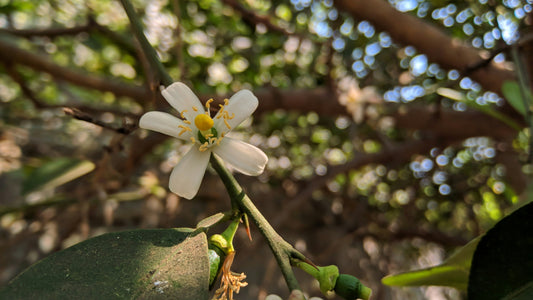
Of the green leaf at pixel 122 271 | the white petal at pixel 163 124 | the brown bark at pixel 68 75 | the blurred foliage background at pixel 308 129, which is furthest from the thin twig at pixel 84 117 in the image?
the brown bark at pixel 68 75

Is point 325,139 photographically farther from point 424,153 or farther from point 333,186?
point 424,153

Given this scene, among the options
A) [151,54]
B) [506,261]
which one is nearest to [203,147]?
[151,54]

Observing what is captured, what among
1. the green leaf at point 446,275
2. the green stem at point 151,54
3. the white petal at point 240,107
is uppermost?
the green stem at point 151,54

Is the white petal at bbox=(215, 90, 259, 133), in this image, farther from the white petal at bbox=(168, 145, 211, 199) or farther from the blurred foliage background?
the blurred foliage background

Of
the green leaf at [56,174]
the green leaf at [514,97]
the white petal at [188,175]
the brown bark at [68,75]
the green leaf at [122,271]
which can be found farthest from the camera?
the brown bark at [68,75]

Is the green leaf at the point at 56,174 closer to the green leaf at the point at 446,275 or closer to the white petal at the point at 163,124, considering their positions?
the white petal at the point at 163,124

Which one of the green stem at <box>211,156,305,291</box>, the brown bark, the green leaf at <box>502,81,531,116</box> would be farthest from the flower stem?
the brown bark
